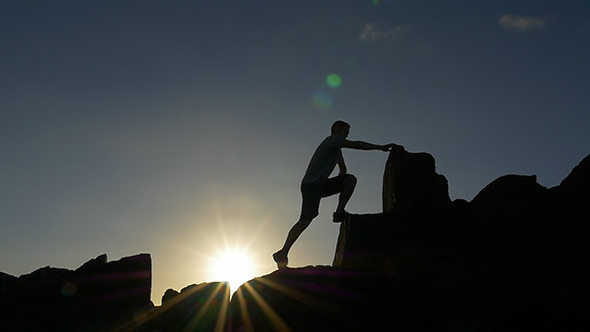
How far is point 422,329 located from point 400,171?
4637 mm

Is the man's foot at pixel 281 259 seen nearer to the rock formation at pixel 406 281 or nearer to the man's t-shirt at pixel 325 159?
the rock formation at pixel 406 281

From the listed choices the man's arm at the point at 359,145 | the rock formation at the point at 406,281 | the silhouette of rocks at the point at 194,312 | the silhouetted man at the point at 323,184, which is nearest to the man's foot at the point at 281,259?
the silhouetted man at the point at 323,184

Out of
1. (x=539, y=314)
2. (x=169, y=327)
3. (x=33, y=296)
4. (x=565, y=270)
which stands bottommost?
(x=539, y=314)

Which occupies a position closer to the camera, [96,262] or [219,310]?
[219,310]

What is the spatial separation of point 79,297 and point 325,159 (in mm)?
7306

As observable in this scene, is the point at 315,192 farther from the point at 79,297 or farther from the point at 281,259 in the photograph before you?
the point at 79,297

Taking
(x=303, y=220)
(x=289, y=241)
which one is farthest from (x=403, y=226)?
(x=289, y=241)

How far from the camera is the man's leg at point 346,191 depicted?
547 inches

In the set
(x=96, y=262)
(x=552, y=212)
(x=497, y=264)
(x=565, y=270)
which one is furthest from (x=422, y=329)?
(x=96, y=262)

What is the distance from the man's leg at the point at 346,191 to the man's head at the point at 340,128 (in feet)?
3.86

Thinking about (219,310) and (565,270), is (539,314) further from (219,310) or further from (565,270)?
(219,310)

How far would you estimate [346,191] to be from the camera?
45.6 ft

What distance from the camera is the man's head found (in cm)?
1434

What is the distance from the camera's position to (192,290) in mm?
13508
